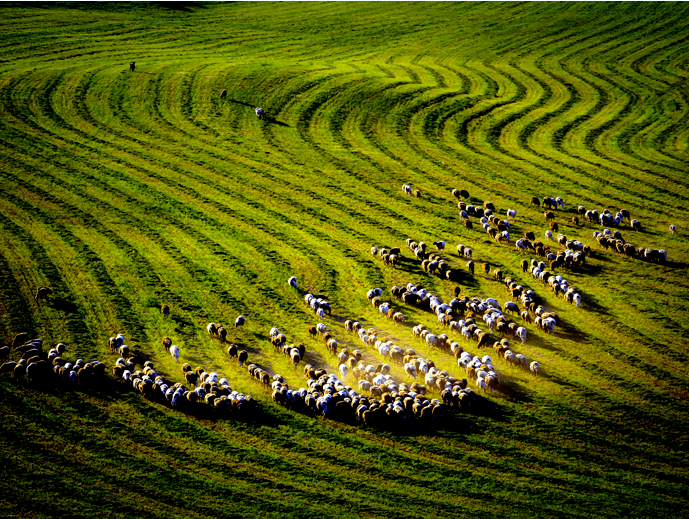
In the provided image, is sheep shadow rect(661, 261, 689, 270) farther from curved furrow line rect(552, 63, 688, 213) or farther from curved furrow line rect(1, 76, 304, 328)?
curved furrow line rect(1, 76, 304, 328)

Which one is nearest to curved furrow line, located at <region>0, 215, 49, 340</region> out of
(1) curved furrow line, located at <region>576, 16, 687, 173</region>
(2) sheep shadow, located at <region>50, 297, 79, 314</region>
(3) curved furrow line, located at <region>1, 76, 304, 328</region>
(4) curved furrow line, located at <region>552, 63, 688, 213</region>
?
(2) sheep shadow, located at <region>50, 297, 79, 314</region>

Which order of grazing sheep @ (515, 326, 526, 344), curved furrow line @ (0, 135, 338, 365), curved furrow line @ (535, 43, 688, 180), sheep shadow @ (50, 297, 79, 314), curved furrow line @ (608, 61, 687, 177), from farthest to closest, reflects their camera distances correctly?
curved furrow line @ (535, 43, 688, 180), curved furrow line @ (608, 61, 687, 177), curved furrow line @ (0, 135, 338, 365), sheep shadow @ (50, 297, 79, 314), grazing sheep @ (515, 326, 526, 344)

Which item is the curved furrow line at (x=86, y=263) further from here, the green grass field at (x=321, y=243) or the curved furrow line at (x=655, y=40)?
the curved furrow line at (x=655, y=40)

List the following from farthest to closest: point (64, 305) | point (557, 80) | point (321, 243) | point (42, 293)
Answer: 1. point (557, 80)
2. point (321, 243)
3. point (42, 293)
4. point (64, 305)

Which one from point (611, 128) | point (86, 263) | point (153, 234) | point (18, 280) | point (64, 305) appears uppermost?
point (611, 128)

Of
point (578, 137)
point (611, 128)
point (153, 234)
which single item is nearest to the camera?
point (153, 234)

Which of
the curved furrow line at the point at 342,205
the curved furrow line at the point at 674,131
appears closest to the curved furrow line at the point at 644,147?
the curved furrow line at the point at 674,131

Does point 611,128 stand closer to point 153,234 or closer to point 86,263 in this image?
point 153,234

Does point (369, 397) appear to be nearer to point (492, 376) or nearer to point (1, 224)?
point (492, 376)

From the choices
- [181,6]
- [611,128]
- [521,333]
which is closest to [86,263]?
[521,333]
